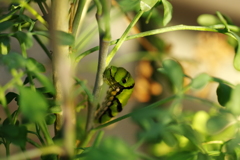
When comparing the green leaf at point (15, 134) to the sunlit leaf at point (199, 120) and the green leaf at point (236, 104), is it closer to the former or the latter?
the green leaf at point (236, 104)

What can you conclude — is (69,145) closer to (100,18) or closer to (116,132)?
(100,18)

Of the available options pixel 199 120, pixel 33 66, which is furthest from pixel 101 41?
pixel 199 120

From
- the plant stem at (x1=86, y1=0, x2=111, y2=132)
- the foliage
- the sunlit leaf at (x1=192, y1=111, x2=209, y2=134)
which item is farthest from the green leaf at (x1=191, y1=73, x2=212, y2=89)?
the sunlit leaf at (x1=192, y1=111, x2=209, y2=134)

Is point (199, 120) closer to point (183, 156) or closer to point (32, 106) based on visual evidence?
point (183, 156)

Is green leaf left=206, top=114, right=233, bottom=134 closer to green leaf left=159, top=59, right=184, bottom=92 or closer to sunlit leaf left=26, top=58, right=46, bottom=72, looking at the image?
green leaf left=159, top=59, right=184, bottom=92

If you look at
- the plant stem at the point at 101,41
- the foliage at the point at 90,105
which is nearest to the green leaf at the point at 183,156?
the foliage at the point at 90,105
